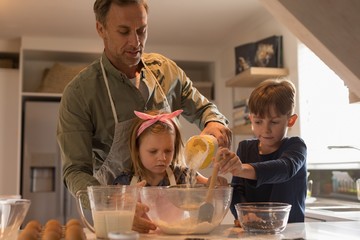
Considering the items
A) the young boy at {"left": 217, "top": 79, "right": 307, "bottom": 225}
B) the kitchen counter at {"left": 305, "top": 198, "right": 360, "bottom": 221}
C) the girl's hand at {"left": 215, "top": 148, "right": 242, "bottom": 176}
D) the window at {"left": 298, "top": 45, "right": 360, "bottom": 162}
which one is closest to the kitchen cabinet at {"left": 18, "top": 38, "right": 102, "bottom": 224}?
the window at {"left": 298, "top": 45, "right": 360, "bottom": 162}

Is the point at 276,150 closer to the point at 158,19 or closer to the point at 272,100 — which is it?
the point at 272,100

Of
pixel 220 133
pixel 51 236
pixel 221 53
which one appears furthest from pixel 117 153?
pixel 221 53

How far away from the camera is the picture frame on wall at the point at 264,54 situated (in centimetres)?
318

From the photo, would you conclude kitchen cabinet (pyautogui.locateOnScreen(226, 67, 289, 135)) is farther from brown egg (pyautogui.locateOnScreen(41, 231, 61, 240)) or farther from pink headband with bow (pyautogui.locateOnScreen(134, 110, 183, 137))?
brown egg (pyautogui.locateOnScreen(41, 231, 61, 240))

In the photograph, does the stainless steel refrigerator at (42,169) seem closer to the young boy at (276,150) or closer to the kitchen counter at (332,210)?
the kitchen counter at (332,210)

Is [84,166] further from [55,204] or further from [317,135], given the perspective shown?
[55,204]

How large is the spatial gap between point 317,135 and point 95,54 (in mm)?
2131

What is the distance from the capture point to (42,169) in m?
3.96

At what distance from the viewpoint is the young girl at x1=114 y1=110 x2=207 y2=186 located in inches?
56.5

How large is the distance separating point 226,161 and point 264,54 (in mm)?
2319

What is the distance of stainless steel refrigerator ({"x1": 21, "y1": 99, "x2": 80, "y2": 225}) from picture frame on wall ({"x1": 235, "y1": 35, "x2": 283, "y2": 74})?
5.62 feet

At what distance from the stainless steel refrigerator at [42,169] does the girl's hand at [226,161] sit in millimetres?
3093

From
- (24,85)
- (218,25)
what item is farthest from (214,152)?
(24,85)

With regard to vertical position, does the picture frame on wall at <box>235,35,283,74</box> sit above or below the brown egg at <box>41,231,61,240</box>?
above
